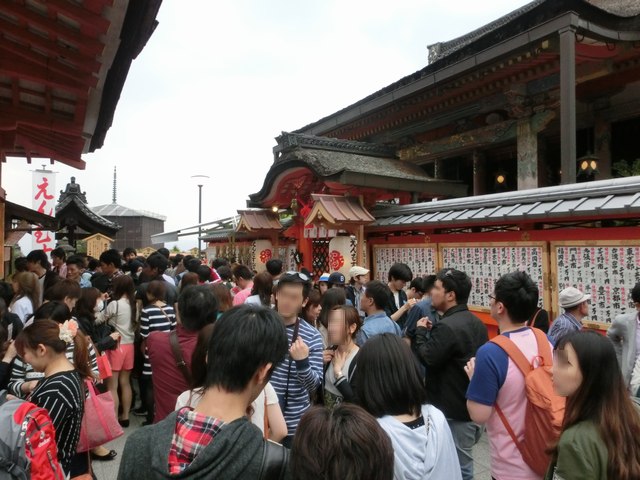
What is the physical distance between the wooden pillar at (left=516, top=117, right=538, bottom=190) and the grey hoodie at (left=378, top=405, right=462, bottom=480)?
382 inches

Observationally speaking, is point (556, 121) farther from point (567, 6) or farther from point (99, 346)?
point (99, 346)

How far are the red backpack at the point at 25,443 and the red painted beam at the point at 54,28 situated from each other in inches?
120

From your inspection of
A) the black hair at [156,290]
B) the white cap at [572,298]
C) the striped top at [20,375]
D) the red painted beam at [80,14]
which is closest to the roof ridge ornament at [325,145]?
the black hair at [156,290]

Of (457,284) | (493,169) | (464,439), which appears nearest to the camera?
(464,439)

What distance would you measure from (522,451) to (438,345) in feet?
2.77

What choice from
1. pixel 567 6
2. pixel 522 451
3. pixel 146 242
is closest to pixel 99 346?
pixel 522 451

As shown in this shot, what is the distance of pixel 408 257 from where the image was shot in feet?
29.8

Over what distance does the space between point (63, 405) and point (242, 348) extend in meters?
1.70

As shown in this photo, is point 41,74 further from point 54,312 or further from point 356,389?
point 356,389

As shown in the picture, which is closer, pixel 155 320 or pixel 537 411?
pixel 537 411

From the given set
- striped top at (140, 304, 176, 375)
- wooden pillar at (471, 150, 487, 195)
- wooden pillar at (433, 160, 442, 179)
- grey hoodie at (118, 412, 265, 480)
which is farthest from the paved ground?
wooden pillar at (433, 160, 442, 179)

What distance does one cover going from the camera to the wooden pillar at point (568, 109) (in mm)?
7316

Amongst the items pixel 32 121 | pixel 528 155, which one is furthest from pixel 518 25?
pixel 32 121

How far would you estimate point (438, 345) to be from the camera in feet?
10.3
